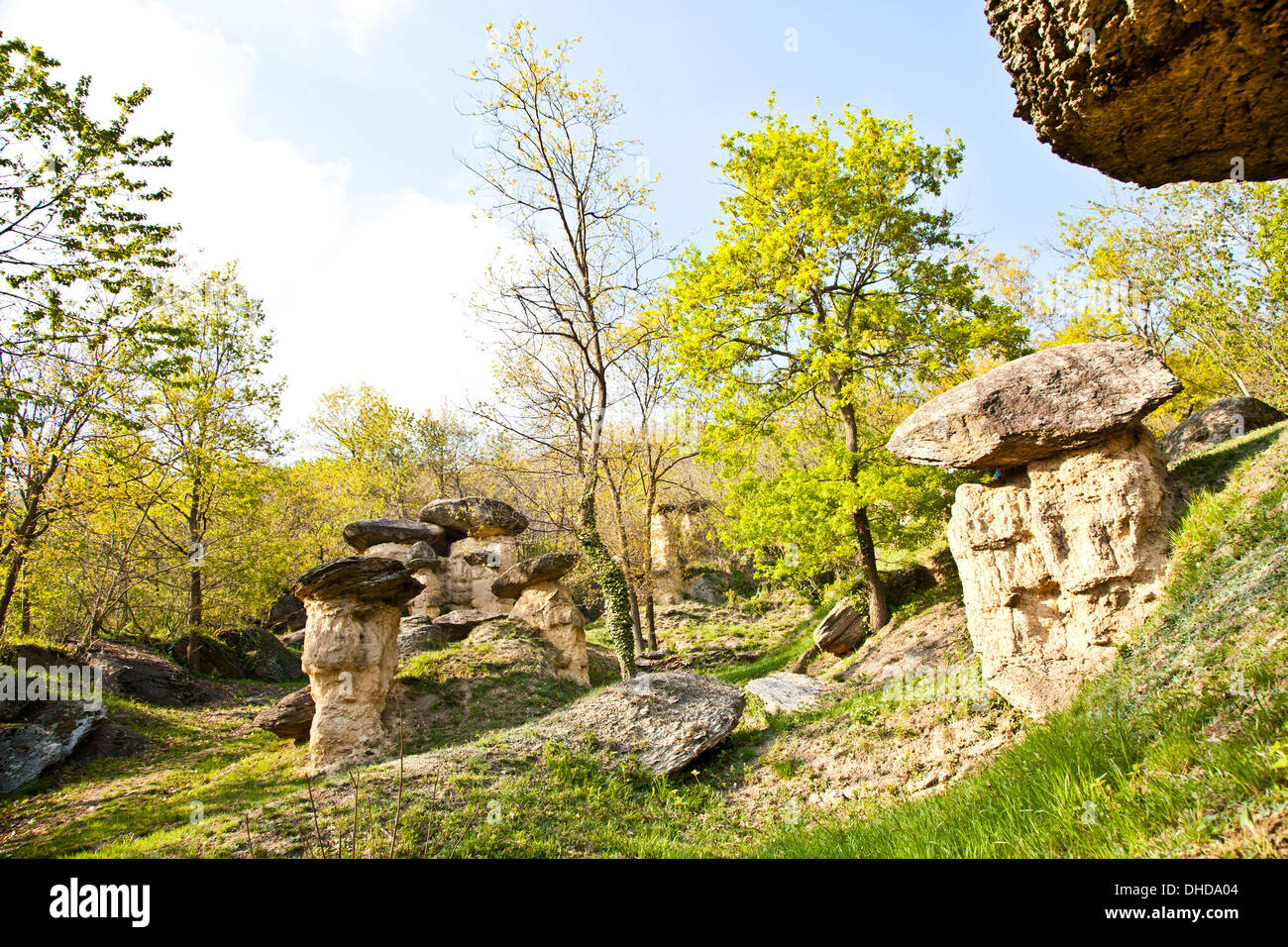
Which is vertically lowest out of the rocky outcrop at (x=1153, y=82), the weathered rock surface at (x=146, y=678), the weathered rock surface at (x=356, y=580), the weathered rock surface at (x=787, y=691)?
the weathered rock surface at (x=787, y=691)

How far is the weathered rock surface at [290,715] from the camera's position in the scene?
12062mm

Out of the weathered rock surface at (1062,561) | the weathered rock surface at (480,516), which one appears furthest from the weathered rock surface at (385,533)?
the weathered rock surface at (1062,561)

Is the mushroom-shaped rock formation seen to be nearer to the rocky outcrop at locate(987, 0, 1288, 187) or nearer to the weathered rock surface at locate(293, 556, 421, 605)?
the weathered rock surface at locate(293, 556, 421, 605)

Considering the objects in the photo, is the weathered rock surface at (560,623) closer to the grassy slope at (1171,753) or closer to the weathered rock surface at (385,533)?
the weathered rock surface at (385,533)

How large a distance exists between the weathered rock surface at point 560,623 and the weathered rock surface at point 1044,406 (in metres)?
10.7

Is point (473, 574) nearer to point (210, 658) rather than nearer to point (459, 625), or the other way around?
point (459, 625)

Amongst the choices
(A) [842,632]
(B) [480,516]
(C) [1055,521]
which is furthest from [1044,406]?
(B) [480,516]

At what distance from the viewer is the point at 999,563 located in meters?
8.82

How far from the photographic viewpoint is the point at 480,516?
2056cm

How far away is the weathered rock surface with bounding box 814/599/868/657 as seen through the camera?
1421 centimetres

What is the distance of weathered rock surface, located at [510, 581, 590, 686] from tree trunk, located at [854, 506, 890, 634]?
7370 millimetres

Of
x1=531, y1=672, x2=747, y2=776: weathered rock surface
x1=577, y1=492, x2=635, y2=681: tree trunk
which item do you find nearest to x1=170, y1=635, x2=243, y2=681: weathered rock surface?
x1=577, y1=492, x2=635, y2=681: tree trunk
